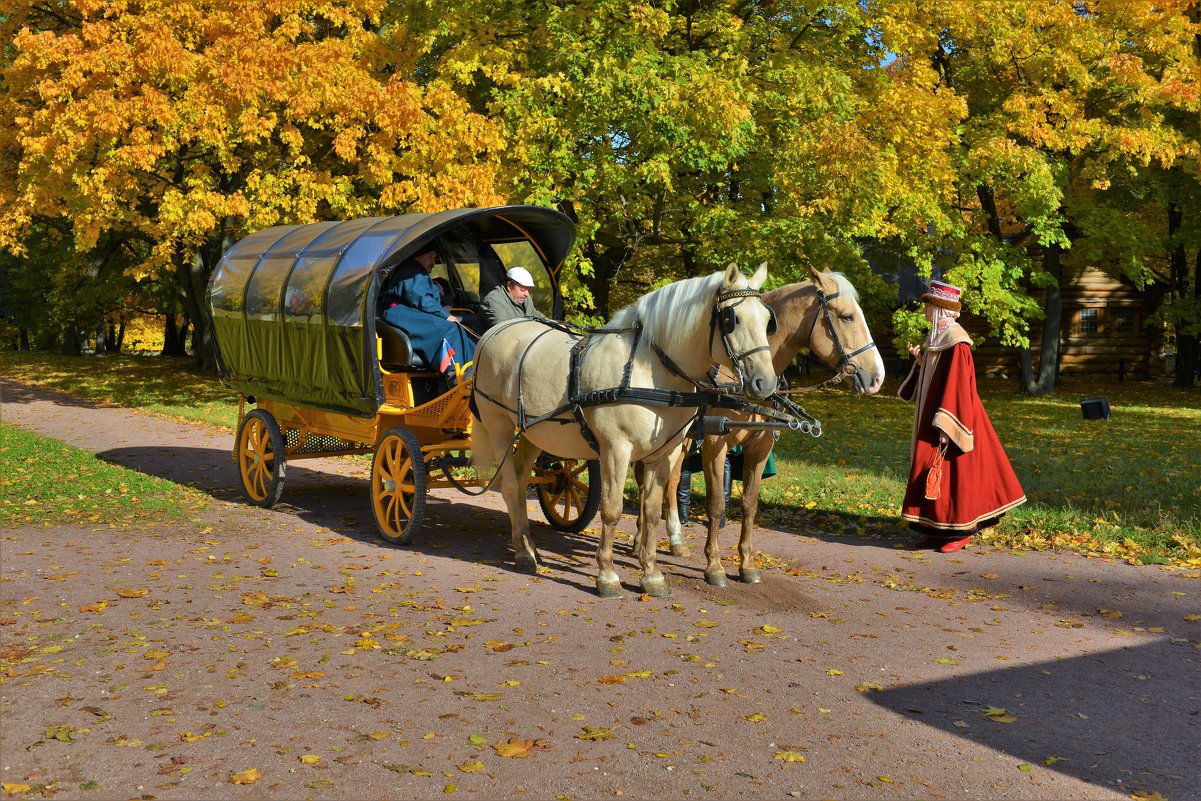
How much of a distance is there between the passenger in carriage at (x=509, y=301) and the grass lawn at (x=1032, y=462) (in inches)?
132

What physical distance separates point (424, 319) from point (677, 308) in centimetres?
317

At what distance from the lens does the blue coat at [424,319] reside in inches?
394

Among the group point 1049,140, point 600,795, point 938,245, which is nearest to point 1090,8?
point 1049,140

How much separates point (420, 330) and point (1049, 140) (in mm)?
17677

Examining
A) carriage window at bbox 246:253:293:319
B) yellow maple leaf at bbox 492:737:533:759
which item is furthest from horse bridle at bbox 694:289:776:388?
carriage window at bbox 246:253:293:319

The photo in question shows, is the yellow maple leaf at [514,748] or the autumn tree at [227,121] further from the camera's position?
the autumn tree at [227,121]

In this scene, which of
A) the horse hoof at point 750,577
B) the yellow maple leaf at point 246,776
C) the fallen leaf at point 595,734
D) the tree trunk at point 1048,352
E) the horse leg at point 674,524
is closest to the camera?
the yellow maple leaf at point 246,776

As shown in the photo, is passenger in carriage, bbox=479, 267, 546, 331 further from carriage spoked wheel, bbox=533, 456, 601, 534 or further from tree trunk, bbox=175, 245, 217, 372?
tree trunk, bbox=175, 245, 217, 372

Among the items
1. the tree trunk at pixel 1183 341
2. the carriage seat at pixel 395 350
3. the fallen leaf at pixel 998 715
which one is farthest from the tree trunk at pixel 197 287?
the tree trunk at pixel 1183 341

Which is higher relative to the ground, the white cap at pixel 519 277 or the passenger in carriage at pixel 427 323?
the white cap at pixel 519 277

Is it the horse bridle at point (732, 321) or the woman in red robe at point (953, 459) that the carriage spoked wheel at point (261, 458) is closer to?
the horse bridle at point (732, 321)

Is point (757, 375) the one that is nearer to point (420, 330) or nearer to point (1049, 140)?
point (420, 330)

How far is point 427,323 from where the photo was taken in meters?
10.1

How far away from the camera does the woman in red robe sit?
9.54m
